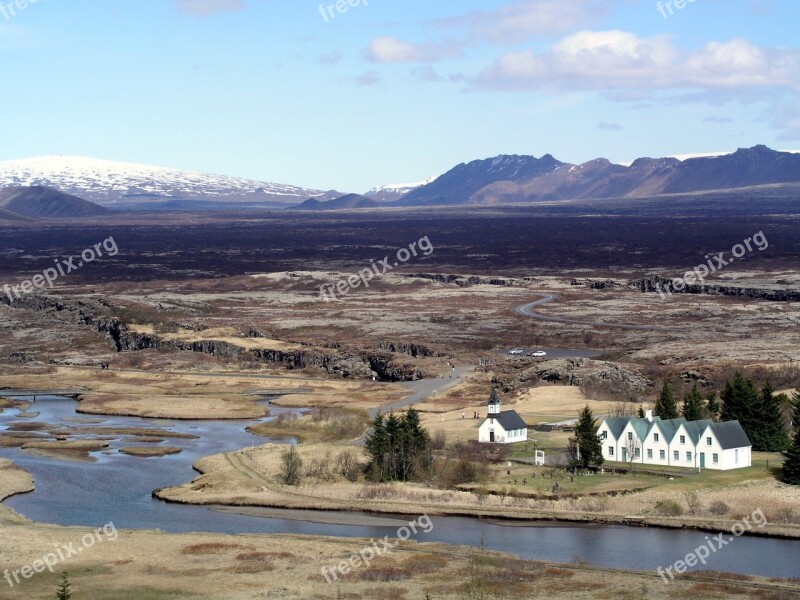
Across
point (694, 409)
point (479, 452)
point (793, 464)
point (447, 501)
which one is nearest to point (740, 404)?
point (694, 409)

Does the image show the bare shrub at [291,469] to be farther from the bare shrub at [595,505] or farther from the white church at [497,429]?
the bare shrub at [595,505]

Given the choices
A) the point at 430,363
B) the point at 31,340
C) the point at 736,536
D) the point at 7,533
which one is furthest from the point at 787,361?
the point at 31,340

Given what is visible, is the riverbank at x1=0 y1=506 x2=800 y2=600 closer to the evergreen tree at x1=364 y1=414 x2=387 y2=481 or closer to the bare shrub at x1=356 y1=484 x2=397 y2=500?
the bare shrub at x1=356 y1=484 x2=397 y2=500

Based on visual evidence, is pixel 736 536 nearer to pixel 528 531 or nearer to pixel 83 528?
pixel 528 531

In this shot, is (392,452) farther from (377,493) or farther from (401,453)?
(377,493)

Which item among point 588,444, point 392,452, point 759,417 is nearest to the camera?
point 588,444

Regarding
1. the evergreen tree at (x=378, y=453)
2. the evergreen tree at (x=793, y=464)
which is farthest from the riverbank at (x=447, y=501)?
the evergreen tree at (x=378, y=453)
